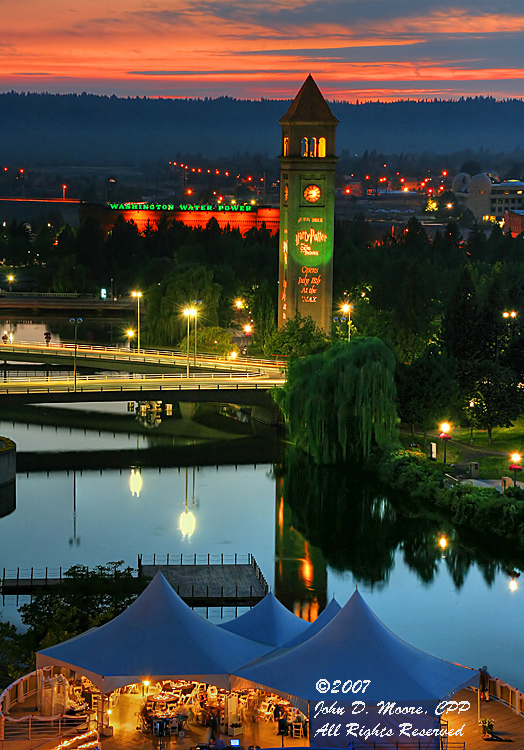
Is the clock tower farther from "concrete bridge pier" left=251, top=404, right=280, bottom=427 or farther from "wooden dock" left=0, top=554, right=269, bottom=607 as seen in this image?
"wooden dock" left=0, top=554, right=269, bottom=607

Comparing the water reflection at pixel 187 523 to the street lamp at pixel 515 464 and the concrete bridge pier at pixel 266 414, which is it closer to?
the street lamp at pixel 515 464

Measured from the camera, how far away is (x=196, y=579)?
49.4 m

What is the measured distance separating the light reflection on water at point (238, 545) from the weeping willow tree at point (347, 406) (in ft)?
12.2

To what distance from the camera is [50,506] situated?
2408 inches

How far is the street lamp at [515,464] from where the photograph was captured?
61944 millimetres

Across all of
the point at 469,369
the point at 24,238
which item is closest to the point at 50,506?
the point at 469,369

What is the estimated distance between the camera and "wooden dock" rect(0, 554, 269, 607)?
47.8 meters

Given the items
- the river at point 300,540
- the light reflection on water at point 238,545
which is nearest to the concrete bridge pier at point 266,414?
the river at point 300,540

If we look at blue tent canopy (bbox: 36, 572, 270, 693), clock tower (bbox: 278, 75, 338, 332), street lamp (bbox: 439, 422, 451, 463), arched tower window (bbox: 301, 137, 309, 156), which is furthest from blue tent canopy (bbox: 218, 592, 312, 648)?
arched tower window (bbox: 301, 137, 309, 156)

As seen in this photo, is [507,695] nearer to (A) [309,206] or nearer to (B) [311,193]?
(A) [309,206]

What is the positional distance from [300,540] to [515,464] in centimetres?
1199

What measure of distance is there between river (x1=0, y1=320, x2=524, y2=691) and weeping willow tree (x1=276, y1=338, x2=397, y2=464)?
1605 mm

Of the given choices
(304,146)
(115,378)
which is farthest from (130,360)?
(304,146)

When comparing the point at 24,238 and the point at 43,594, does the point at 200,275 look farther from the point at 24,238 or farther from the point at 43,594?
the point at 24,238
